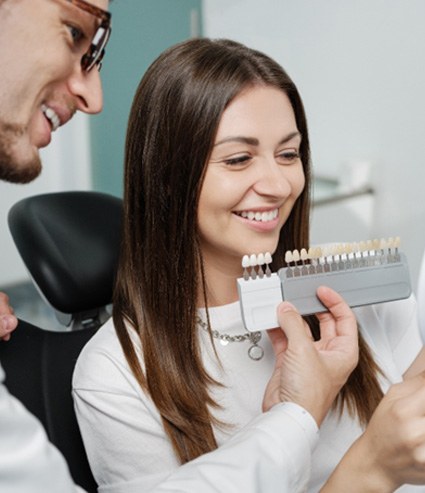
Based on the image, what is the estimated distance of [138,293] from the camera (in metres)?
1.10

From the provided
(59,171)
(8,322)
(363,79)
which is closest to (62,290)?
(8,322)

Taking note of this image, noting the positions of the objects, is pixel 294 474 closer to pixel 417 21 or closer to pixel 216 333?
pixel 216 333

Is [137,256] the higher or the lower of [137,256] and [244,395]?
the higher

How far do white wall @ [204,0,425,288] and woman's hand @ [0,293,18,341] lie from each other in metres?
1.47

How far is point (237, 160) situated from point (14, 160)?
1.19 ft

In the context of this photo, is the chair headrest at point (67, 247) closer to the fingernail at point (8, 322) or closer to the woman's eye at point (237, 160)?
the fingernail at point (8, 322)

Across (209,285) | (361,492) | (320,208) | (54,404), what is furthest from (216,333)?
(320,208)

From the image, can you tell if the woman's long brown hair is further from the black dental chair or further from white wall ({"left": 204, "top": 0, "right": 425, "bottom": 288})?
white wall ({"left": 204, "top": 0, "right": 425, "bottom": 288})

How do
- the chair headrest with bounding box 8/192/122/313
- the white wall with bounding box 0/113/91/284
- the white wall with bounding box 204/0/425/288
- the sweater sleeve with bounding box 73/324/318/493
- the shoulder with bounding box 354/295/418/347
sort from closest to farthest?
the sweater sleeve with bounding box 73/324/318/493
the shoulder with bounding box 354/295/418/347
the chair headrest with bounding box 8/192/122/313
the white wall with bounding box 204/0/425/288
the white wall with bounding box 0/113/91/284

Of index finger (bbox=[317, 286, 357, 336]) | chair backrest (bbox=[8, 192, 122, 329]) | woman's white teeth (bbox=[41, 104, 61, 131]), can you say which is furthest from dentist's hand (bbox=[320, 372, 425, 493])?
chair backrest (bbox=[8, 192, 122, 329])

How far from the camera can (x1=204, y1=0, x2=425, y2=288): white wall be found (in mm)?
2105

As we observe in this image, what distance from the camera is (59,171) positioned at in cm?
267

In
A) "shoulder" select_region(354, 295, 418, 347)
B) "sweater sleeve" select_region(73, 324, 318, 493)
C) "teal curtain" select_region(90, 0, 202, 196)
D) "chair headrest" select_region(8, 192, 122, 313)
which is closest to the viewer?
"sweater sleeve" select_region(73, 324, 318, 493)

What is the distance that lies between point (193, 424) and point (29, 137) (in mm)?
484
